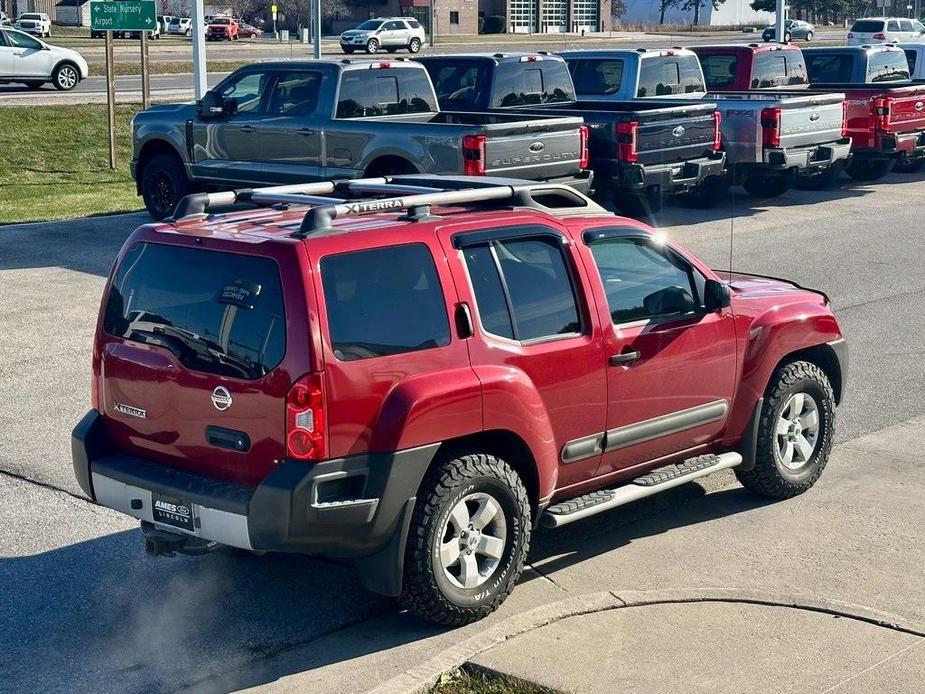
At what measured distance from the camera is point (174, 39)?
69.1 metres

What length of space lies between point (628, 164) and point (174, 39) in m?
57.0

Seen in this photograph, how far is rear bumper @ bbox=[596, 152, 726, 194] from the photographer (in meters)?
16.3

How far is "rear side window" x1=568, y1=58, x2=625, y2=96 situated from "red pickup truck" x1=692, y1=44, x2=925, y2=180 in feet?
9.58

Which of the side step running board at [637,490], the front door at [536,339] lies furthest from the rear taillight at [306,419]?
the side step running board at [637,490]

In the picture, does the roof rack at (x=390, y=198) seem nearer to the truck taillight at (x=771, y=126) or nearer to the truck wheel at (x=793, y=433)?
the truck wheel at (x=793, y=433)

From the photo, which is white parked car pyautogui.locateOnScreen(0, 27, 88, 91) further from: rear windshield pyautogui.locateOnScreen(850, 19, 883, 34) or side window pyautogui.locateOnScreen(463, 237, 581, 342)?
rear windshield pyautogui.locateOnScreen(850, 19, 883, 34)

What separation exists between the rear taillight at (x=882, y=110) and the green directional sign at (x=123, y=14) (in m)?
11.3

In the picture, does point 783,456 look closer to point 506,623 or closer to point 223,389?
point 506,623

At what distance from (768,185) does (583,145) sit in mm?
5829

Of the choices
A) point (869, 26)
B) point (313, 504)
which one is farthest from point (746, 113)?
point (869, 26)

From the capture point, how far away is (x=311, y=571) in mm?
6316

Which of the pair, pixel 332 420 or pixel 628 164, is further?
pixel 628 164

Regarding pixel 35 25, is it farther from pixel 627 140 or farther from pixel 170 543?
pixel 170 543

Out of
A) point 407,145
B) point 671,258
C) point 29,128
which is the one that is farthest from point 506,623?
point 29,128
